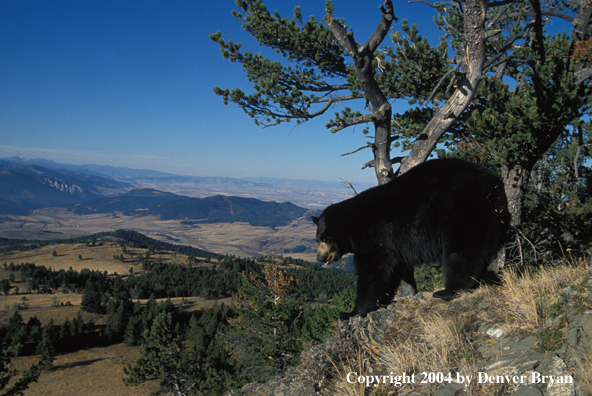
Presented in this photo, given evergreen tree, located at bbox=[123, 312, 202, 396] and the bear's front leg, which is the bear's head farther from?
A: evergreen tree, located at bbox=[123, 312, 202, 396]

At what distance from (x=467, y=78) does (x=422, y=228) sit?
3.12 metres

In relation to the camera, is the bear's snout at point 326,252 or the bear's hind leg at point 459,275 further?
the bear's snout at point 326,252

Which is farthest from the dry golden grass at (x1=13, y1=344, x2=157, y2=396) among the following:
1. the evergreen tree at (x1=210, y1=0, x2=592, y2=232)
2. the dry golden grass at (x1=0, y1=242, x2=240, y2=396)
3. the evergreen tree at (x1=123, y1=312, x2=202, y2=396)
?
the evergreen tree at (x1=210, y1=0, x2=592, y2=232)

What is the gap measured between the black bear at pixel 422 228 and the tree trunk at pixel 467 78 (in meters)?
1.24

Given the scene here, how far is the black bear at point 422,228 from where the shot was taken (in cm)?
506

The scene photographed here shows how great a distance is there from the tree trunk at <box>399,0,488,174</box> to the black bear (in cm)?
124

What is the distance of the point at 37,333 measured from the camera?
214 feet

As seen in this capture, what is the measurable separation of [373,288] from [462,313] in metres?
1.41

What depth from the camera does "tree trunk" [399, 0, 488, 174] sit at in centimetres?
591

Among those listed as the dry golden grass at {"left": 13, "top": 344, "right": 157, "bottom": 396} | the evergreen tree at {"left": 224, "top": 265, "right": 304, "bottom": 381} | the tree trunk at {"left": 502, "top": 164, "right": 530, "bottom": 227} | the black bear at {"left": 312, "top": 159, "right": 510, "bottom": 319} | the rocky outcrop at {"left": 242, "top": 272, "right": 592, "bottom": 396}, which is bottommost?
the dry golden grass at {"left": 13, "top": 344, "right": 157, "bottom": 396}

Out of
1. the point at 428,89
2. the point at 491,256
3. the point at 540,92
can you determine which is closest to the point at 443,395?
the point at 491,256

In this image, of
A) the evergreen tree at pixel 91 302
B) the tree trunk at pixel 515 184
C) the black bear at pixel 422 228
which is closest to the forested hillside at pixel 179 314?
the evergreen tree at pixel 91 302

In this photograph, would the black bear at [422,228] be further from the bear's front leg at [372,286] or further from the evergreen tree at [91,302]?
the evergreen tree at [91,302]

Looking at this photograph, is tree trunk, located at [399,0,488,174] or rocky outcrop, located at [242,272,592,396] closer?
rocky outcrop, located at [242,272,592,396]
